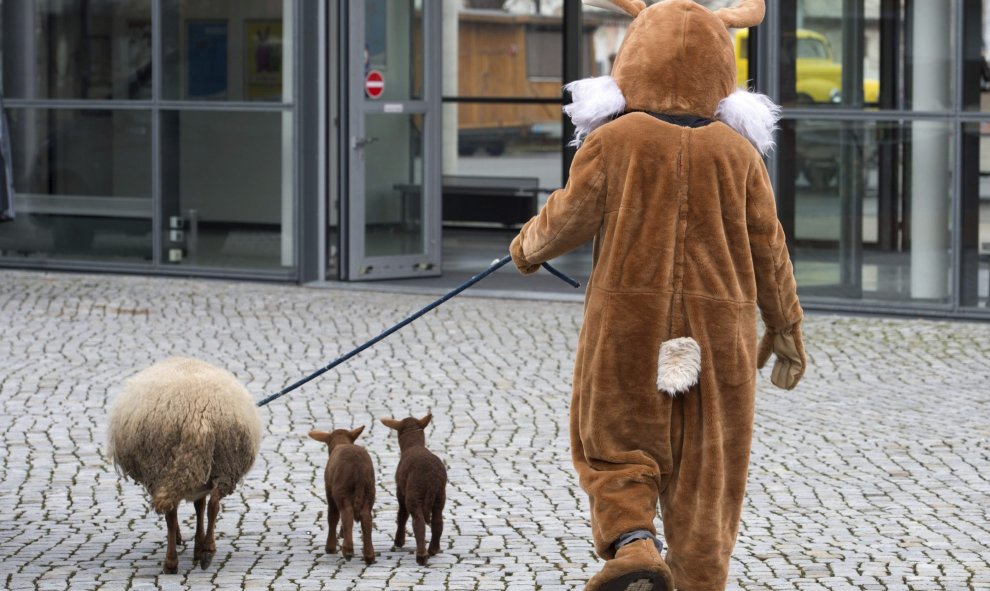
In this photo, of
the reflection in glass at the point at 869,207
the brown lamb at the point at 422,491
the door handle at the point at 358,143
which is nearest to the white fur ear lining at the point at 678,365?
the brown lamb at the point at 422,491

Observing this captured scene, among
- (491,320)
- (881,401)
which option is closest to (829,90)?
(491,320)

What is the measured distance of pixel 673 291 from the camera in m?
4.39

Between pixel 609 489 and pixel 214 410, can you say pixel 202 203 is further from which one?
pixel 609 489

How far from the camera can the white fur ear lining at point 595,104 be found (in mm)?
4484

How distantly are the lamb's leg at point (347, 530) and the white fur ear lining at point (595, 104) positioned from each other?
69.4 inches

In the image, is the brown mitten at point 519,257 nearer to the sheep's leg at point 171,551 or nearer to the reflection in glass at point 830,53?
the sheep's leg at point 171,551

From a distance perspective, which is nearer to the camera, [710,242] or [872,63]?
[710,242]

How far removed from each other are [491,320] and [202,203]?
363 cm

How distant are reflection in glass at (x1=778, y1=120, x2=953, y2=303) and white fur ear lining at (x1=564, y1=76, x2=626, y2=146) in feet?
26.3

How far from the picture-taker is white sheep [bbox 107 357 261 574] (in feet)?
17.4

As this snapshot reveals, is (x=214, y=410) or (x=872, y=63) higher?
(x=872, y=63)

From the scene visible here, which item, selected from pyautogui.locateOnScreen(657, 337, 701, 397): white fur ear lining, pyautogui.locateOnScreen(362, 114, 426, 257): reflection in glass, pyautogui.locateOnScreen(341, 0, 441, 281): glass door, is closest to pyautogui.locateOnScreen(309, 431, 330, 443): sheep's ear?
pyautogui.locateOnScreen(657, 337, 701, 397): white fur ear lining

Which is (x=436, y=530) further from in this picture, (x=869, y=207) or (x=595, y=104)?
(x=869, y=207)

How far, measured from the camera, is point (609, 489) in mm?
4355
